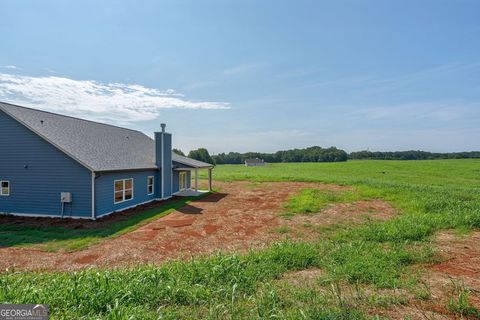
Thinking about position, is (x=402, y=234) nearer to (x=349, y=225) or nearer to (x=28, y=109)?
(x=349, y=225)

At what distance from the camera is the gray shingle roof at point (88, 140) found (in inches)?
522

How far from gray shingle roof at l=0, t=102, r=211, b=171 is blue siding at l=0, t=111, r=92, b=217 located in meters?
0.46

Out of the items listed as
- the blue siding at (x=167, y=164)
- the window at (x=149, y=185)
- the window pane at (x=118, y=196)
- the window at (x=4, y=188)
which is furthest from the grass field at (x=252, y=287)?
the blue siding at (x=167, y=164)

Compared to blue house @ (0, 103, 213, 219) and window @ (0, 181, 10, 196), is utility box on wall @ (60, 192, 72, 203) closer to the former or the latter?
blue house @ (0, 103, 213, 219)

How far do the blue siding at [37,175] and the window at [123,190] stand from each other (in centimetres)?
199

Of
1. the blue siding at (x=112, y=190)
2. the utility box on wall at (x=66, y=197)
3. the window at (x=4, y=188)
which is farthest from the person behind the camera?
the window at (x=4, y=188)

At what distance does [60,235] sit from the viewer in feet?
33.9

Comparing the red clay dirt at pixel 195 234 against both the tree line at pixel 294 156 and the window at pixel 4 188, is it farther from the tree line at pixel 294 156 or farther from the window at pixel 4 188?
the tree line at pixel 294 156

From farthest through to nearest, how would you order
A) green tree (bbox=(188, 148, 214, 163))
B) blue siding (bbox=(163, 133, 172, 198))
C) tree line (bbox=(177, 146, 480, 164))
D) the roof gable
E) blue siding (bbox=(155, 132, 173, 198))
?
1. tree line (bbox=(177, 146, 480, 164))
2. green tree (bbox=(188, 148, 214, 163))
3. blue siding (bbox=(163, 133, 172, 198))
4. blue siding (bbox=(155, 132, 173, 198))
5. the roof gable

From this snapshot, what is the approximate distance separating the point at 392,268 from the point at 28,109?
1941 cm

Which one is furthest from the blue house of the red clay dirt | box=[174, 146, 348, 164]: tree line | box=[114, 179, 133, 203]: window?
box=[174, 146, 348, 164]: tree line

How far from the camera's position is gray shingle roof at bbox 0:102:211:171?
13.3m

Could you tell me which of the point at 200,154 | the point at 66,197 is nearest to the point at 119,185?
the point at 66,197

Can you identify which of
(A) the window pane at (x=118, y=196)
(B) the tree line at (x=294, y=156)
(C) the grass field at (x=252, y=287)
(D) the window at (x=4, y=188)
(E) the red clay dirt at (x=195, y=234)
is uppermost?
(B) the tree line at (x=294, y=156)
